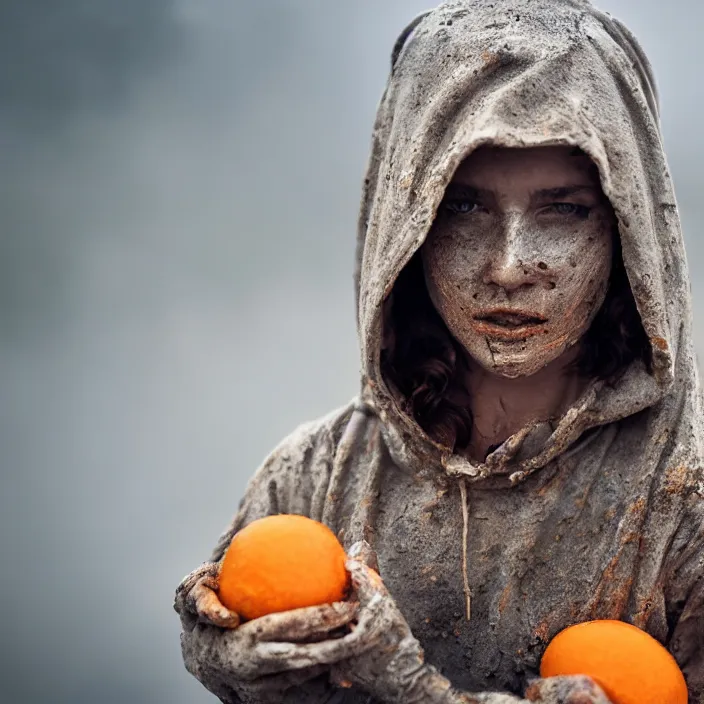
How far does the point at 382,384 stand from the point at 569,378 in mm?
508

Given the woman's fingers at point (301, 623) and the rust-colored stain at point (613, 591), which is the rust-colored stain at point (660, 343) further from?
the woman's fingers at point (301, 623)

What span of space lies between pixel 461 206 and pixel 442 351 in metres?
0.49

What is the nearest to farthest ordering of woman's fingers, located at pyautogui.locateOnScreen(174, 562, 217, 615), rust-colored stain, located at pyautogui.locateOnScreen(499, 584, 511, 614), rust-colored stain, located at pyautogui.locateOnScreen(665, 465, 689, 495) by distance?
woman's fingers, located at pyautogui.locateOnScreen(174, 562, 217, 615), rust-colored stain, located at pyautogui.locateOnScreen(665, 465, 689, 495), rust-colored stain, located at pyautogui.locateOnScreen(499, 584, 511, 614)

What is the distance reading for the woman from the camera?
261 centimetres

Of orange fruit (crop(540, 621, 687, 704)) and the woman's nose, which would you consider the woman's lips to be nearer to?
the woman's nose

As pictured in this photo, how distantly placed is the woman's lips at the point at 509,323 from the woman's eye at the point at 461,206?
261 mm

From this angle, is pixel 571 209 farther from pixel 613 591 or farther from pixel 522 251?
pixel 613 591

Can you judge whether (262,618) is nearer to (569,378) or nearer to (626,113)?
(569,378)

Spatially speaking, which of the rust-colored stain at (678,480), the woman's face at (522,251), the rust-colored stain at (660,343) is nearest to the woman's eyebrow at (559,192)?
the woman's face at (522,251)

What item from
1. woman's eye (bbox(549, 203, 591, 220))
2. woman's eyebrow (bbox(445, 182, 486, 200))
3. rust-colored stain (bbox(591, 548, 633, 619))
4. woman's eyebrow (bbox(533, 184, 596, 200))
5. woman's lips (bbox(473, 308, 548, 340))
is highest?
woman's eyebrow (bbox(445, 182, 486, 200))

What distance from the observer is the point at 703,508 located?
2.71m

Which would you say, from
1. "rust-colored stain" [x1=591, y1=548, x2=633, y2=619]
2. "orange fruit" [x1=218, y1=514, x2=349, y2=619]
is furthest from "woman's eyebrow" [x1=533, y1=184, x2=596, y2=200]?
"orange fruit" [x1=218, y1=514, x2=349, y2=619]

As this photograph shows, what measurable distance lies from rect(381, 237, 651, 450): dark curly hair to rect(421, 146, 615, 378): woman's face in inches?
4.8

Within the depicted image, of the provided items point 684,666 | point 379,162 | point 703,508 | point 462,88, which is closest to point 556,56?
point 462,88
